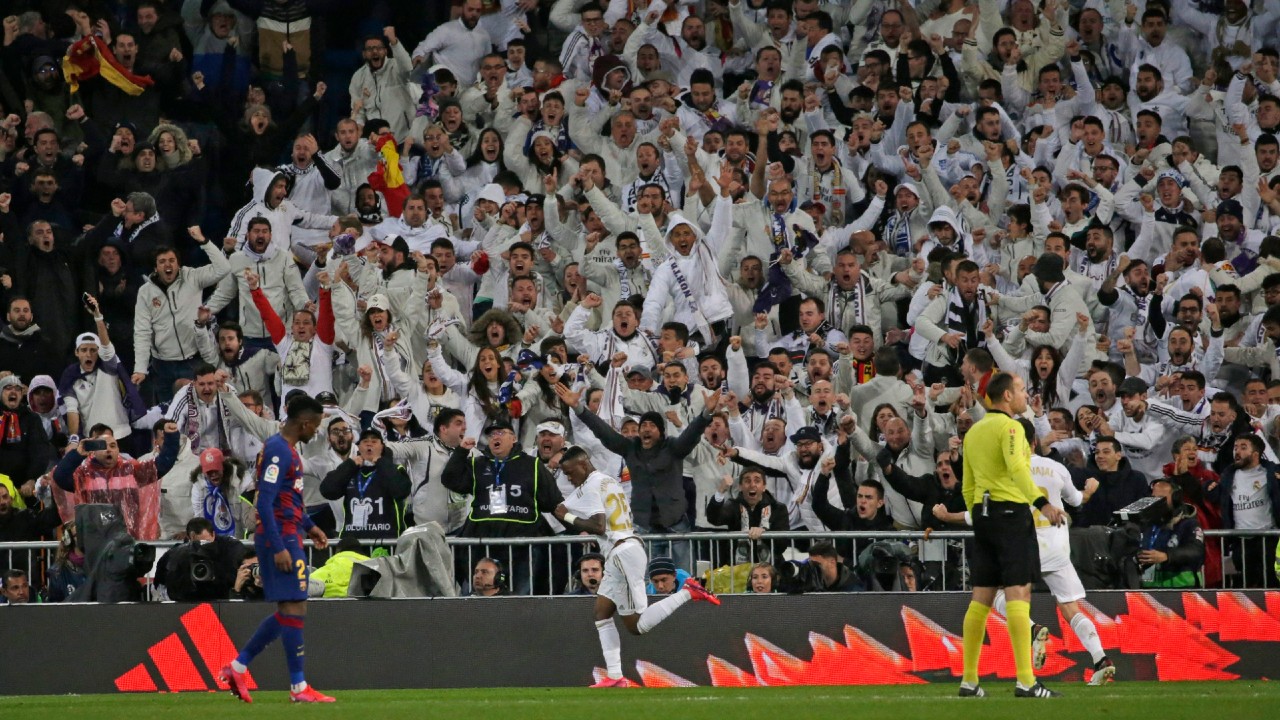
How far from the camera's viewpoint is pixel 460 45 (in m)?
23.2

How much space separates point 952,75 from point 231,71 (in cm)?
867

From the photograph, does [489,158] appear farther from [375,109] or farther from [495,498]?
[495,498]

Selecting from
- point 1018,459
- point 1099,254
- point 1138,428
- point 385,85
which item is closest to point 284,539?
point 1018,459

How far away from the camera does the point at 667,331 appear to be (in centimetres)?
1795

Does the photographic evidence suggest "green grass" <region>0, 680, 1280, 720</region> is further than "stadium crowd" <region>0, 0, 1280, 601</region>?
No

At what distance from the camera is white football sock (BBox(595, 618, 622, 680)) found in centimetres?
1384

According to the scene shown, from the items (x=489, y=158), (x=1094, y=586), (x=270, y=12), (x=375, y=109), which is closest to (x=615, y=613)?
(x=1094, y=586)

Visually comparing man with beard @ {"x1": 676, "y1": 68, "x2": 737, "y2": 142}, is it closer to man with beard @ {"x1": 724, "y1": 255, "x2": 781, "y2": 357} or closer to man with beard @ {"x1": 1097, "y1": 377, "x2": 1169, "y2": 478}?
man with beard @ {"x1": 724, "y1": 255, "x2": 781, "y2": 357}

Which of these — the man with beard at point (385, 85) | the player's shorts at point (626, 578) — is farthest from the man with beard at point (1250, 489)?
the man with beard at point (385, 85)

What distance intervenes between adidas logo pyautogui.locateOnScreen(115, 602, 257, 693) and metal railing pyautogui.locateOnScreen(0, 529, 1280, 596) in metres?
0.74

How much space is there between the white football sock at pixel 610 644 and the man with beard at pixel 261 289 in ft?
22.9

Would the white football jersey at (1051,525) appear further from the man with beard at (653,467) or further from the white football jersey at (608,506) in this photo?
the man with beard at (653,467)

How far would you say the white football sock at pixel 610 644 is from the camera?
13844 millimetres

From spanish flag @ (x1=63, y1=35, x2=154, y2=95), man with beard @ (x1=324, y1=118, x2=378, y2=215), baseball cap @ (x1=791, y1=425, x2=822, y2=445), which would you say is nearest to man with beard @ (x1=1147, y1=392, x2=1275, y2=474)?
baseball cap @ (x1=791, y1=425, x2=822, y2=445)
